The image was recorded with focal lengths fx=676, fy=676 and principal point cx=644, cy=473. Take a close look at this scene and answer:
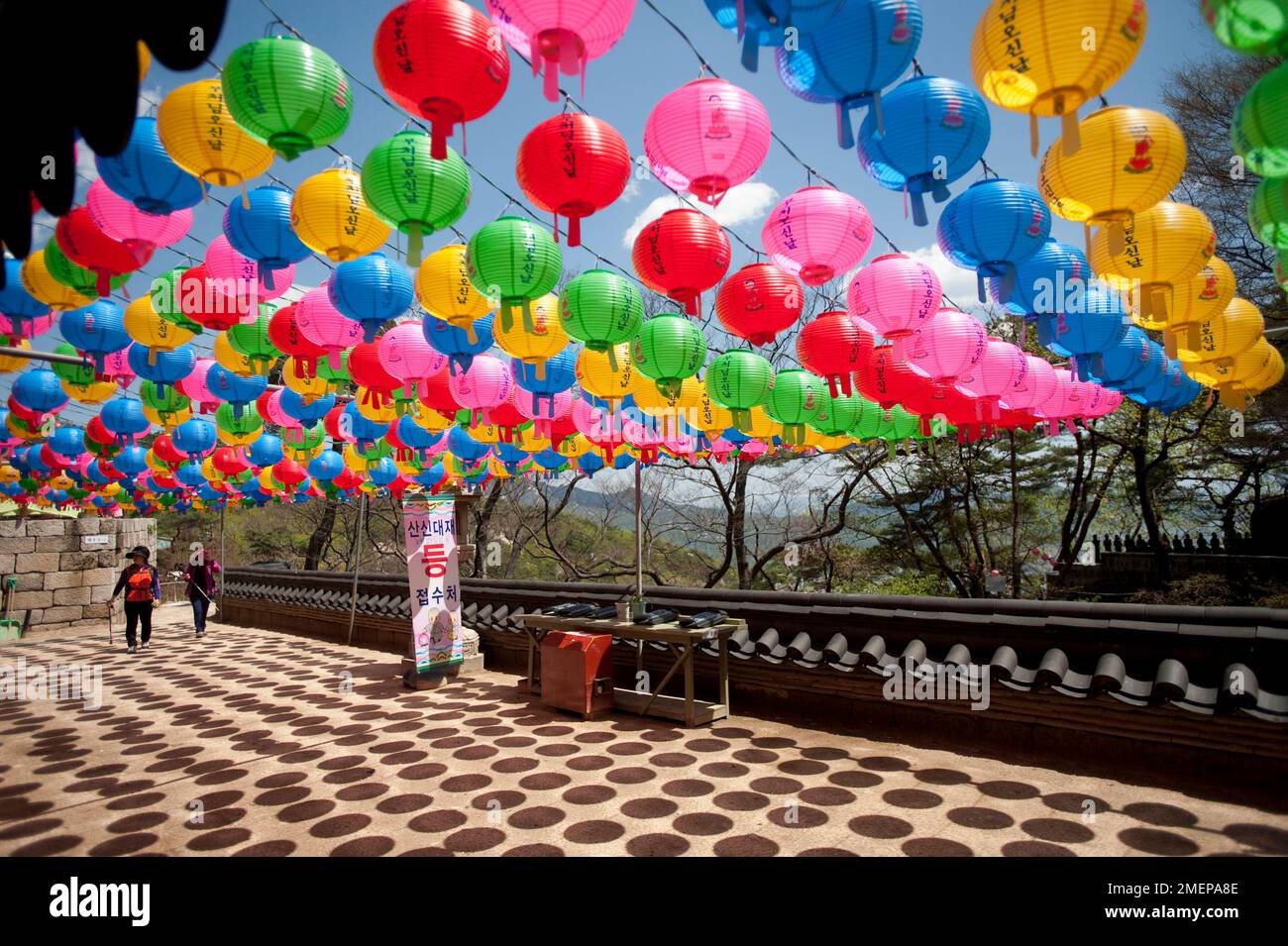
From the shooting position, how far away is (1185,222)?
13.4 feet

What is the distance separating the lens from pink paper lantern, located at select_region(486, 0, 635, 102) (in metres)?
2.91

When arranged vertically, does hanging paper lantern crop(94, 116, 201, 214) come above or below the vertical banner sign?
above

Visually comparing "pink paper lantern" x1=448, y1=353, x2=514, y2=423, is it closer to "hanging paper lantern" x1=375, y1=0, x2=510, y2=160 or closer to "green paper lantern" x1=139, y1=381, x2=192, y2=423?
"hanging paper lantern" x1=375, y1=0, x2=510, y2=160

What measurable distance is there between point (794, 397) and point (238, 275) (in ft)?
15.9

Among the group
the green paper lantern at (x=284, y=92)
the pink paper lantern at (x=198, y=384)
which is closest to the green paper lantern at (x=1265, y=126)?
the green paper lantern at (x=284, y=92)

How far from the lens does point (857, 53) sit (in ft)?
9.86

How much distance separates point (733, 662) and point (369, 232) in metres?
5.31

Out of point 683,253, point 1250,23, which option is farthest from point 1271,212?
point 683,253

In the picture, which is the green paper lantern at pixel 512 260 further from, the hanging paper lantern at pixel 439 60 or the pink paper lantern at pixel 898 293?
the pink paper lantern at pixel 898 293

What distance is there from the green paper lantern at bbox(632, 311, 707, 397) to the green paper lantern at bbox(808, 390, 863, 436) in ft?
8.04

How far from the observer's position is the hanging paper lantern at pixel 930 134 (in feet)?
11.4

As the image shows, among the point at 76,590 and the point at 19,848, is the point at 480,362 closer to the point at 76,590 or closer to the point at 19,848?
the point at 19,848

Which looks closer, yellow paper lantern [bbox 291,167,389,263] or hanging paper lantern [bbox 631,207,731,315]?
yellow paper lantern [bbox 291,167,389,263]

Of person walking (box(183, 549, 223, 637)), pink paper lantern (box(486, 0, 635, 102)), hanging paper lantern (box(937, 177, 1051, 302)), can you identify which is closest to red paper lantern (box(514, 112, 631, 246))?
pink paper lantern (box(486, 0, 635, 102))
